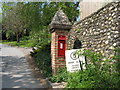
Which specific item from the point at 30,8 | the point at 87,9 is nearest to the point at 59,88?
the point at 87,9

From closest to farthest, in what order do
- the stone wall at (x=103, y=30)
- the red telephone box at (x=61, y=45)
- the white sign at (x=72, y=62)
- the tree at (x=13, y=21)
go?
the stone wall at (x=103, y=30), the white sign at (x=72, y=62), the red telephone box at (x=61, y=45), the tree at (x=13, y=21)

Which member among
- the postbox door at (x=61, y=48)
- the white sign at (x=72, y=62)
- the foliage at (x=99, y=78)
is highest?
the postbox door at (x=61, y=48)

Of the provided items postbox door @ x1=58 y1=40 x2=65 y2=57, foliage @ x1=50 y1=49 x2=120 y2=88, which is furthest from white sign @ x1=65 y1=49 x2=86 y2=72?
foliage @ x1=50 y1=49 x2=120 y2=88

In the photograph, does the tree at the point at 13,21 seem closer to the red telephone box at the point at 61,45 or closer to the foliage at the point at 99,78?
the red telephone box at the point at 61,45

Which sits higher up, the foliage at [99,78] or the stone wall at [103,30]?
the stone wall at [103,30]

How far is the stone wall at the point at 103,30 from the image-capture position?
3760 mm

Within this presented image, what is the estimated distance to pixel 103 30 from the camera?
4238 millimetres

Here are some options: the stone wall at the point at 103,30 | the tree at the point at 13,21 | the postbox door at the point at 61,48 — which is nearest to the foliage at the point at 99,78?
the stone wall at the point at 103,30

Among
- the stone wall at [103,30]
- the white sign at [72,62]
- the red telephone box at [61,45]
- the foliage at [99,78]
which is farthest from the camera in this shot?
the red telephone box at [61,45]

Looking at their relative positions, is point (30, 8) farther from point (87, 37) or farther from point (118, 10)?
point (118, 10)

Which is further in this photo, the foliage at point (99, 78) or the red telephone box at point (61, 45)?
the red telephone box at point (61, 45)

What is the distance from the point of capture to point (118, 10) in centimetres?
369

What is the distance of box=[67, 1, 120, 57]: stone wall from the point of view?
3.76 metres

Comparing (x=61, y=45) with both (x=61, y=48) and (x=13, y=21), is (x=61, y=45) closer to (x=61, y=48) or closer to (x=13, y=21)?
(x=61, y=48)
